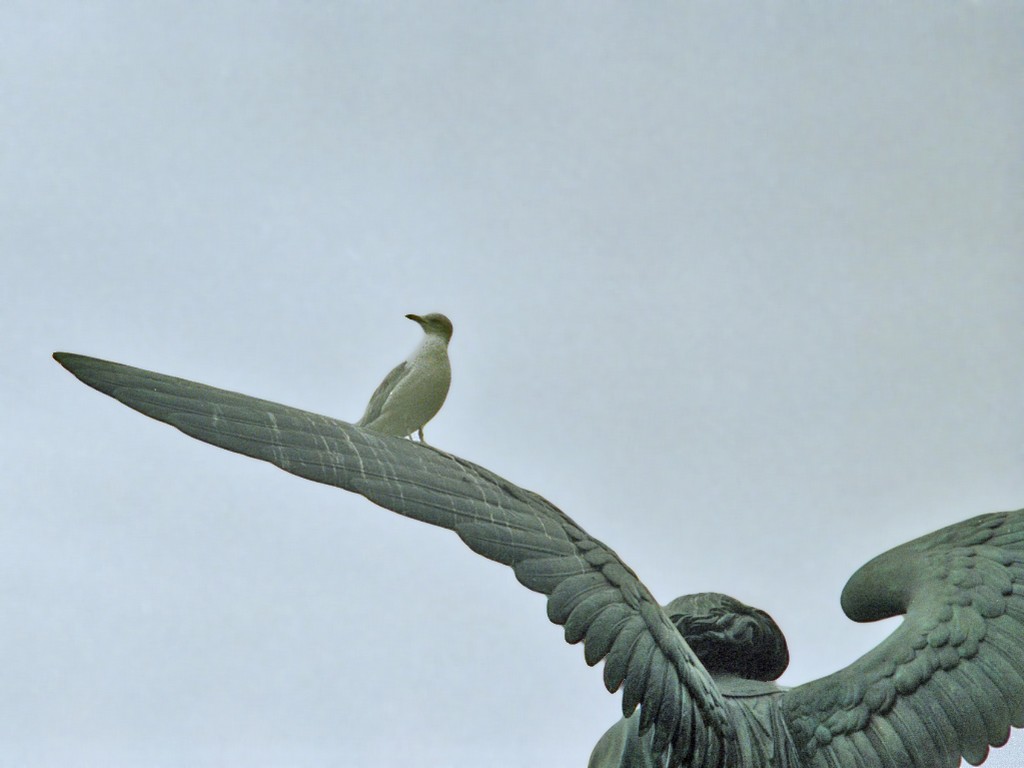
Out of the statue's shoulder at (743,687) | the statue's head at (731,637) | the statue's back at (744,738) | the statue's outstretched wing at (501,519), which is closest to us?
the statue's outstretched wing at (501,519)

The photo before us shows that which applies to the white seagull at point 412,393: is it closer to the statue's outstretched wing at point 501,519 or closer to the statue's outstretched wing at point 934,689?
the statue's outstretched wing at point 501,519

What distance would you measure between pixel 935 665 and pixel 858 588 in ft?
1.89

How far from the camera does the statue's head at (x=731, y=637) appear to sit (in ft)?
18.9

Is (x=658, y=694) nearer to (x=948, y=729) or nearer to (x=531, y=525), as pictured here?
(x=531, y=525)

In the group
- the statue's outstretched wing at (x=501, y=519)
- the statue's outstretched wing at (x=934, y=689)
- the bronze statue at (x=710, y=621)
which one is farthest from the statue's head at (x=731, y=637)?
the statue's outstretched wing at (x=501, y=519)

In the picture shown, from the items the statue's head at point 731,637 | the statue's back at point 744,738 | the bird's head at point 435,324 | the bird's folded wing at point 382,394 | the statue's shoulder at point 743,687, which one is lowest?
the statue's back at point 744,738

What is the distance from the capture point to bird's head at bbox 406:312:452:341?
5.87 meters

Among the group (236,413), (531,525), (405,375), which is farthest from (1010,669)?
(236,413)

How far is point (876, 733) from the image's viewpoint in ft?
17.4

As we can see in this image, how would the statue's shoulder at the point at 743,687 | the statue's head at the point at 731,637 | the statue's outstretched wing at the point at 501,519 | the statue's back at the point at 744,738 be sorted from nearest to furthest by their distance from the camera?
the statue's outstretched wing at the point at 501,519 < the statue's back at the point at 744,738 < the statue's shoulder at the point at 743,687 < the statue's head at the point at 731,637

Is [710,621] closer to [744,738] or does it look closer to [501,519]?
[744,738]

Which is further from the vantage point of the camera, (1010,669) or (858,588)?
(858,588)

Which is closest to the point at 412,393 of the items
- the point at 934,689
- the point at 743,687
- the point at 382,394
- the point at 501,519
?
the point at 382,394

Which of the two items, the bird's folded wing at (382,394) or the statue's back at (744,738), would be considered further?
the bird's folded wing at (382,394)
